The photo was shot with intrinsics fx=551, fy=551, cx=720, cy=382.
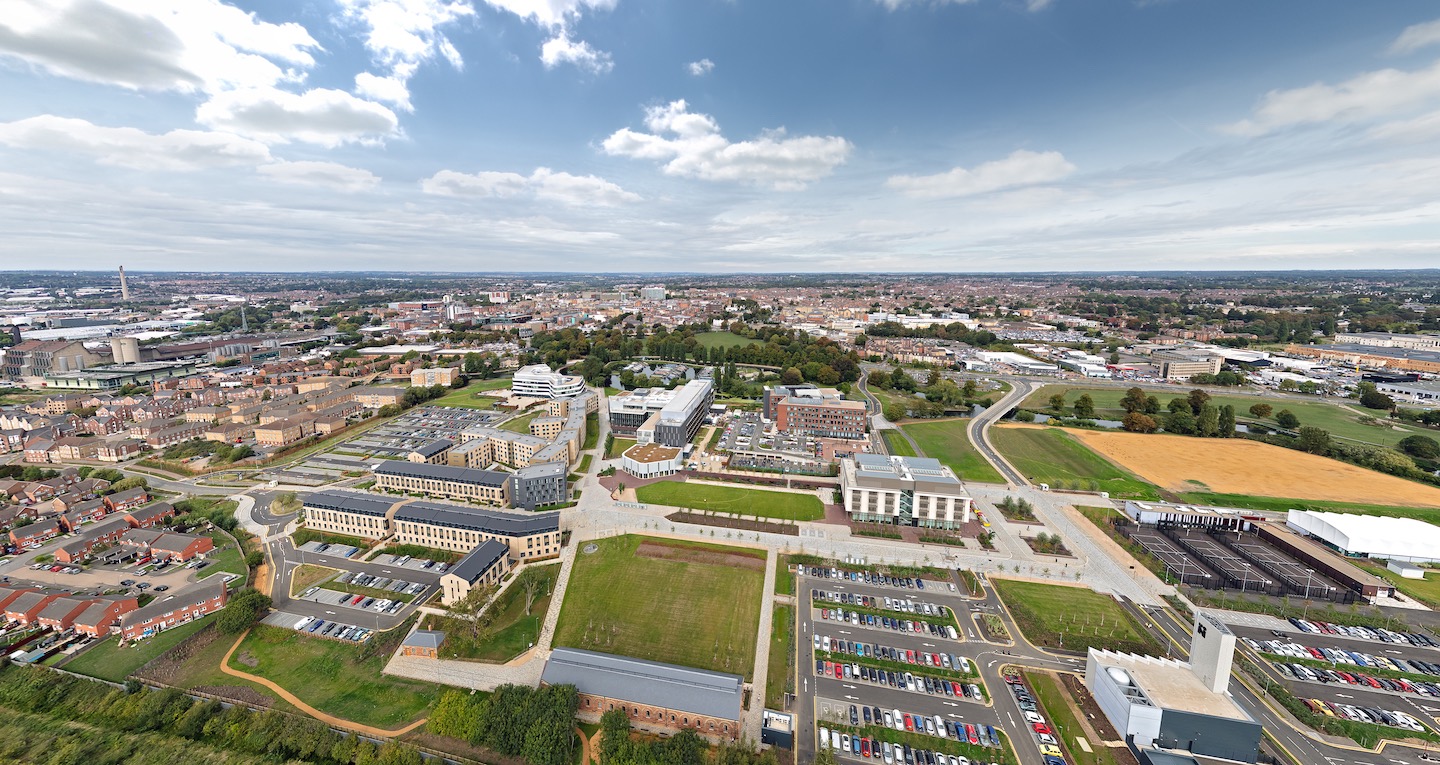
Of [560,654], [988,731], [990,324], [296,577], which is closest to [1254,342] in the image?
[990,324]

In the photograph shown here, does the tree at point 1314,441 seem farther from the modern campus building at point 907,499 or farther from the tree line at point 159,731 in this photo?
the tree line at point 159,731

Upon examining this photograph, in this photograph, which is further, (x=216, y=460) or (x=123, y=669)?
(x=216, y=460)

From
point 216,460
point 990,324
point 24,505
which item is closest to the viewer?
point 24,505

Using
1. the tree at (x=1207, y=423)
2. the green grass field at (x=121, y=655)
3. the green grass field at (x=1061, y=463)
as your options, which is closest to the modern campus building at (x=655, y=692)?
the green grass field at (x=121, y=655)

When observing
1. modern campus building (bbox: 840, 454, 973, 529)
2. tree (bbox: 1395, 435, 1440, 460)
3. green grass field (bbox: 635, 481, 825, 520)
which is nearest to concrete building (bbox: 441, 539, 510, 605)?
green grass field (bbox: 635, 481, 825, 520)

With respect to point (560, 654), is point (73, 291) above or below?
above

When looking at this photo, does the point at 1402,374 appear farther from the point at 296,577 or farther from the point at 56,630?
the point at 56,630

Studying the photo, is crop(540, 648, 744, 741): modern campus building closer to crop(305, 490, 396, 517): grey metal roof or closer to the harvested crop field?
crop(305, 490, 396, 517): grey metal roof
